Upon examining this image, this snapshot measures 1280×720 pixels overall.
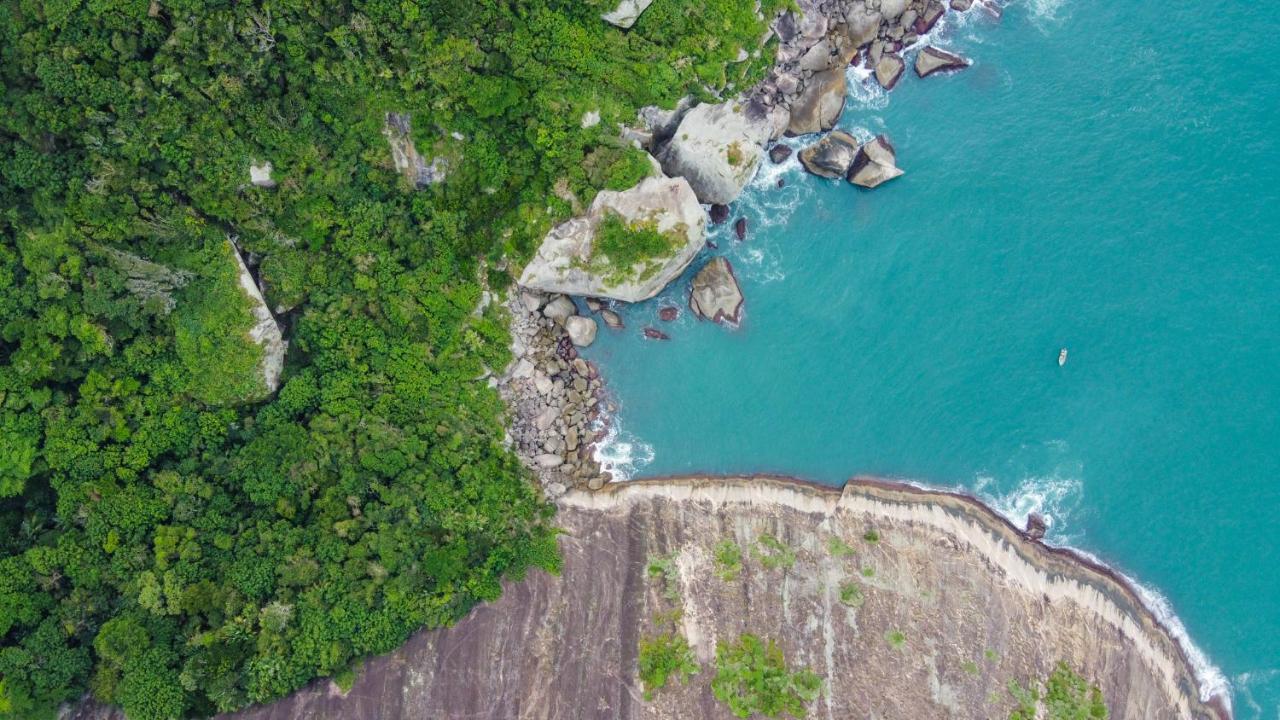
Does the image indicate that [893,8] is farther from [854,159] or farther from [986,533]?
[986,533]

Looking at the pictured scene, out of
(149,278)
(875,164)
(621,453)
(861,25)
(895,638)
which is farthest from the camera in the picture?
(621,453)

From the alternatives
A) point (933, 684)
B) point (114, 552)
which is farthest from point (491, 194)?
point (933, 684)

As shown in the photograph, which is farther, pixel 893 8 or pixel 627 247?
pixel 893 8

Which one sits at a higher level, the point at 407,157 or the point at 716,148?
the point at 716,148

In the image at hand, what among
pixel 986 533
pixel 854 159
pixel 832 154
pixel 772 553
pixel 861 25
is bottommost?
pixel 772 553

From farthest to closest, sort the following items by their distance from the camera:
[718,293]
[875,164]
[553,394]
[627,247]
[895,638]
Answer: [553,394] → [718,293] → [875,164] → [627,247] → [895,638]

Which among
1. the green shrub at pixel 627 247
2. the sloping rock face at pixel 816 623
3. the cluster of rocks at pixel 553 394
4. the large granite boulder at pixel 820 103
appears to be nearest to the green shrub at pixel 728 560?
the sloping rock face at pixel 816 623

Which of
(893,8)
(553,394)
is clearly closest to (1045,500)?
(553,394)
